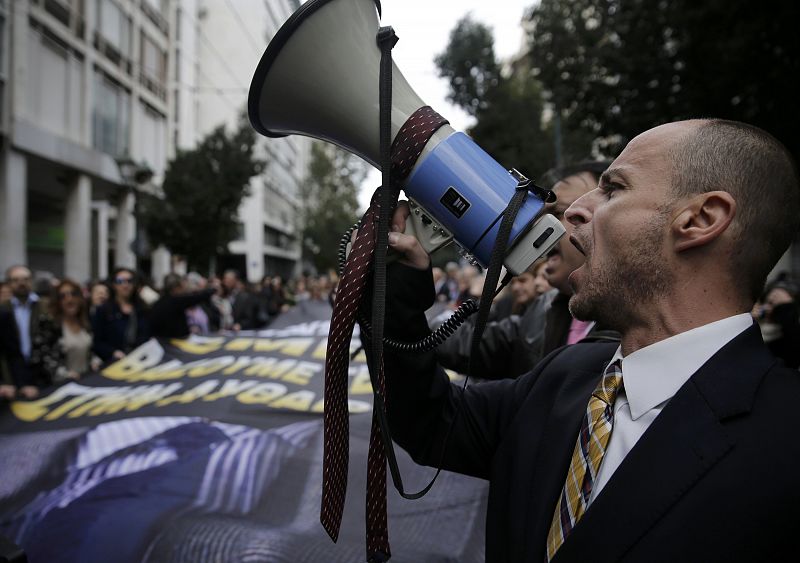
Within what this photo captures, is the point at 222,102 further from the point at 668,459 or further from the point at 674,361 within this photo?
the point at 668,459

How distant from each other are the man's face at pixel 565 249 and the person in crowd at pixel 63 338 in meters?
4.45

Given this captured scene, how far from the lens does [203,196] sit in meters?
18.8

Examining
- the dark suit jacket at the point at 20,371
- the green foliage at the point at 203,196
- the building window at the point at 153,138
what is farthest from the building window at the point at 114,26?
the dark suit jacket at the point at 20,371

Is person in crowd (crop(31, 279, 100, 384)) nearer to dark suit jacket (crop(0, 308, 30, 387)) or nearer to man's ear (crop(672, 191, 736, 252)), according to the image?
dark suit jacket (crop(0, 308, 30, 387))

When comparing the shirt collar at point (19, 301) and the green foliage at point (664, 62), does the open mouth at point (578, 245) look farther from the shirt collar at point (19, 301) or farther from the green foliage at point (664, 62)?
the green foliage at point (664, 62)

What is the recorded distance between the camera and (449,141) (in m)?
1.21

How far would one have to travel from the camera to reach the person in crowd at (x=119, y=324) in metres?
5.88

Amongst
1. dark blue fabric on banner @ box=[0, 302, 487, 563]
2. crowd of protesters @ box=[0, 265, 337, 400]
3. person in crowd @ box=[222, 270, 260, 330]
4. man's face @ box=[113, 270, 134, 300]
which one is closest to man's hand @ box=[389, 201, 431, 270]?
dark blue fabric on banner @ box=[0, 302, 487, 563]

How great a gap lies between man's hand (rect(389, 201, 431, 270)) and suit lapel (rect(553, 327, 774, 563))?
0.52 m

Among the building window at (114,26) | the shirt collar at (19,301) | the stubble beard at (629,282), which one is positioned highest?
the building window at (114,26)

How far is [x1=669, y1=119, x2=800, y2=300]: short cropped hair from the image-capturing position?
1144 millimetres

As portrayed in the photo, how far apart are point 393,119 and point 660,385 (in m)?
0.72

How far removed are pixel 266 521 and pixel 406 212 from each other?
1.66 m

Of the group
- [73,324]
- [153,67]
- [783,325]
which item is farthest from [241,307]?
[153,67]
